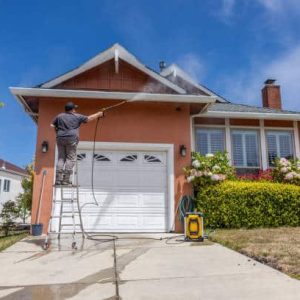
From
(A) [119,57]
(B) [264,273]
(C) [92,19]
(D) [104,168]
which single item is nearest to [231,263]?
(B) [264,273]

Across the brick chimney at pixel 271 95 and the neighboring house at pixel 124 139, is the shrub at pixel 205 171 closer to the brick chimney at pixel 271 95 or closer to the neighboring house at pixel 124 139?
the neighboring house at pixel 124 139

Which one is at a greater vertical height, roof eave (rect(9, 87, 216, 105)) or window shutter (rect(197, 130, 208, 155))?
roof eave (rect(9, 87, 216, 105))

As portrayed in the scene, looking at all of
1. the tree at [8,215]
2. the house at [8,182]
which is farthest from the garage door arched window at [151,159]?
the house at [8,182]

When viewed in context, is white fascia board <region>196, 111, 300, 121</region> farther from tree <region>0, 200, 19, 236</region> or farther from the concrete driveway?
tree <region>0, 200, 19, 236</region>

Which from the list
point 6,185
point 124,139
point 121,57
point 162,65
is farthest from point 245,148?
point 6,185

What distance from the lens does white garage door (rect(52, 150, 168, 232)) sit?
8.69m

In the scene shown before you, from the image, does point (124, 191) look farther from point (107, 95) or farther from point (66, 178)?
point (66, 178)

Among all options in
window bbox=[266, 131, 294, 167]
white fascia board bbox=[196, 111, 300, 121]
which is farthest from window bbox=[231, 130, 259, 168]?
white fascia board bbox=[196, 111, 300, 121]

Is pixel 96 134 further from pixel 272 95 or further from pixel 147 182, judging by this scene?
pixel 272 95

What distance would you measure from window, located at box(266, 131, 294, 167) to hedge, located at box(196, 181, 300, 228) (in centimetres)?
294

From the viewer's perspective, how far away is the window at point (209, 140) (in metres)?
11.5

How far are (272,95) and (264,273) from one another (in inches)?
505

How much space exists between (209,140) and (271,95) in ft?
18.0

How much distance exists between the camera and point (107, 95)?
8.85 metres
